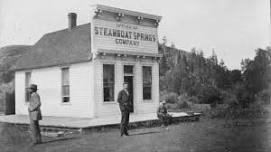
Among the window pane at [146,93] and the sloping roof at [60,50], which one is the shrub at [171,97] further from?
the sloping roof at [60,50]

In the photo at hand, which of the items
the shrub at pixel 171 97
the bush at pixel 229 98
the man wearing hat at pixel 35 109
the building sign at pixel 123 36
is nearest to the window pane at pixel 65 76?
the building sign at pixel 123 36

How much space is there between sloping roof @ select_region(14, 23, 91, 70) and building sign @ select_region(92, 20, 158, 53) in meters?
0.85

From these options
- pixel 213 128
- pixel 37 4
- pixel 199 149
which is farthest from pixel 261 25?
pixel 37 4

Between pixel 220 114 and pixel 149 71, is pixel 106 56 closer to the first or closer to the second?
pixel 149 71

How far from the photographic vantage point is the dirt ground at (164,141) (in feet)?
31.2

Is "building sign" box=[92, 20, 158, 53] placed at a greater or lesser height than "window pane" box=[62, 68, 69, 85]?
greater

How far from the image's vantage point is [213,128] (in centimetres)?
1309

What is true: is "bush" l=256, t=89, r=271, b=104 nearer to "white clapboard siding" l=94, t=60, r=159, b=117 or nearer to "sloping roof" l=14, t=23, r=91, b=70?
"white clapboard siding" l=94, t=60, r=159, b=117

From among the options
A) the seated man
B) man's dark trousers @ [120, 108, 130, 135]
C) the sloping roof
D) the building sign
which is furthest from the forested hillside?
the sloping roof

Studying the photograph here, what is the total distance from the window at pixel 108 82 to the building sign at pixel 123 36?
0.82 metres

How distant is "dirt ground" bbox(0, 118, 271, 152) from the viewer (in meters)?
9.52

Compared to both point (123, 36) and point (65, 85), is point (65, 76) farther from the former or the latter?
point (123, 36)

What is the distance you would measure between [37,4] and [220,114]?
25.5ft

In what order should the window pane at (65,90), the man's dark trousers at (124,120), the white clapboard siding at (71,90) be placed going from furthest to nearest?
1. the window pane at (65,90)
2. the white clapboard siding at (71,90)
3. the man's dark trousers at (124,120)
